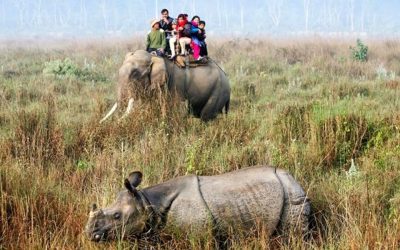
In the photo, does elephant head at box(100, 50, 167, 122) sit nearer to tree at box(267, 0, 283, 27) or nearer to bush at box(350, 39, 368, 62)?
bush at box(350, 39, 368, 62)

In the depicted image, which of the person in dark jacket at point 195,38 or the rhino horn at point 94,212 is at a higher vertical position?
the person in dark jacket at point 195,38

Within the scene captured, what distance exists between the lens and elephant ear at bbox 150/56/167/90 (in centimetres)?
830

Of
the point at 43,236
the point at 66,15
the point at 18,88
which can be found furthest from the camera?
the point at 66,15

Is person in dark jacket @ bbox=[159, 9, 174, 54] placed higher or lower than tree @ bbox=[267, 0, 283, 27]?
higher

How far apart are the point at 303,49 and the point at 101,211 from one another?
1885cm

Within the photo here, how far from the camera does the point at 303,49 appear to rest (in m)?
21.8

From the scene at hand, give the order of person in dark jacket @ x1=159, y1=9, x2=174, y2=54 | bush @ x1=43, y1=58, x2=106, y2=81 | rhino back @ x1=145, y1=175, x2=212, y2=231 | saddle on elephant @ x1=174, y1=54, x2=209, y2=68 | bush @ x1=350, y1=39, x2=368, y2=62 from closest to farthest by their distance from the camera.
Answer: rhino back @ x1=145, y1=175, x2=212, y2=231 → saddle on elephant @ x1=174, y1=54, x2=209, y2=68 → person in dark jacket @ x1=159, y1=9, x2=174, y2=54 → bush @ x1=43, y1=58, x2=106, y2=81 → bush @ x1=350, y1=39, x2=368, y2=62

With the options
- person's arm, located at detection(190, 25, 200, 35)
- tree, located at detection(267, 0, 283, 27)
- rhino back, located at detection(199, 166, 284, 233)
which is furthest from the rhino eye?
tree, located at detection(267, 0, 283, 27)

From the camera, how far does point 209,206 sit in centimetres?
393

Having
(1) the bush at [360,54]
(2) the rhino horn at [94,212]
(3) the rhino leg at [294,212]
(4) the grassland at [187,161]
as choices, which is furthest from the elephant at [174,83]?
(1) the bush at [360,54]

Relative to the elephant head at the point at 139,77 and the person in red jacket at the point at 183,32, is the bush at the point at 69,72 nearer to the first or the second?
the person in red jacket at the point at 183,32

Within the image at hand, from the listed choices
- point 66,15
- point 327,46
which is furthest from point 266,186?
point 66,15

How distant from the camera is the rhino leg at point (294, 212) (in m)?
4.05

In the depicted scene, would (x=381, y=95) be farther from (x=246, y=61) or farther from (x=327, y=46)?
(x=327, y=46)
